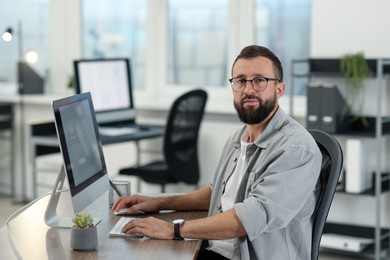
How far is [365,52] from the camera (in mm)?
4711

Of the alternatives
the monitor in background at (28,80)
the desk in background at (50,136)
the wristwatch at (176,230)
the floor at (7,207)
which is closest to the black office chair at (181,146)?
the desk in background at (50,136)

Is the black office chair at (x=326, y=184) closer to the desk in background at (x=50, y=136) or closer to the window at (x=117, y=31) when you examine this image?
the desk in background at (x=50, y=136)

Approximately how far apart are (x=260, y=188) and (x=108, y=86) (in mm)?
3144

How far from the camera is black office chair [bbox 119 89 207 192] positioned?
5008 millimetres

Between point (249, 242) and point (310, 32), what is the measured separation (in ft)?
10.5

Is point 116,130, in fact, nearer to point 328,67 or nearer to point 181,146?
point 181,146

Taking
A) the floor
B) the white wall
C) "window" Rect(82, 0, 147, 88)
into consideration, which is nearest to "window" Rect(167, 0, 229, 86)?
"window" Rect(82, 0, 147, 88)

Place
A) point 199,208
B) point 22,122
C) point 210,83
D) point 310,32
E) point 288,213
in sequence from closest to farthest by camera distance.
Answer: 1. point 288,213
2. point 199,208
3. point 310,32
4. point 210,83
5. point 22,122

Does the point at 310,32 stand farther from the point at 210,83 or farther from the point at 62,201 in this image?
the point at 62,201

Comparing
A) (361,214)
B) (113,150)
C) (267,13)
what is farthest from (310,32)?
(113,150)

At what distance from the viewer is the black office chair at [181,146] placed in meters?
5.01

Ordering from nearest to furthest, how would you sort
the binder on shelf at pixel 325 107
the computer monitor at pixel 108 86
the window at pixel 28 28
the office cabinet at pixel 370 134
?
the office cabinet at pixel 370 134 → the binder on shelf at pixel 325 107 → the computer monitor at pixel 108 86 → the window at pixel 28 28

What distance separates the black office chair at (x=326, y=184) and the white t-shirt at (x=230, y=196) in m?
0.26

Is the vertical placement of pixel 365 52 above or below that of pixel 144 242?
above
